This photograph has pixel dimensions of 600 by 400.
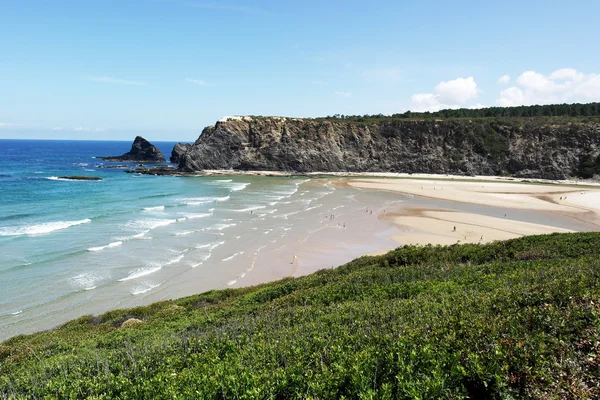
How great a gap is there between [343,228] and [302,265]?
1305cm

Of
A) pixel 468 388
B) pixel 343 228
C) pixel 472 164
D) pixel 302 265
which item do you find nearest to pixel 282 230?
pixel 343 228

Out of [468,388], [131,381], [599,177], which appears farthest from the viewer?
[599,177]

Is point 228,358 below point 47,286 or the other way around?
the other way around

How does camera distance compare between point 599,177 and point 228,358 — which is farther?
point 599,177

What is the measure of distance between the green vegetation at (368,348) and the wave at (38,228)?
78.5 ft

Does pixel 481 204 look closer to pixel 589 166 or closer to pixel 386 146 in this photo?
pixel 589 166

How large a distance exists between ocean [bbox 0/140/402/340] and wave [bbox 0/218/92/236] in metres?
0.09

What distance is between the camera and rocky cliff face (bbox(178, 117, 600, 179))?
92.9 m

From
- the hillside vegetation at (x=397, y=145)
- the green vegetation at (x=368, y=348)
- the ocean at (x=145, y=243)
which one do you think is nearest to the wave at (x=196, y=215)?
the ocean at (x=145, y=243)

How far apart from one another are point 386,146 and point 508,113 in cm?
4762

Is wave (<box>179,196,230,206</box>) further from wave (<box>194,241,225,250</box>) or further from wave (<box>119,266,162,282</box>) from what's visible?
wave (<box>119,266,162,282</box>)

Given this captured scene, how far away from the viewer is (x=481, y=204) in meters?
56.9

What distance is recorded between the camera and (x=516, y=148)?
9425 centimetres

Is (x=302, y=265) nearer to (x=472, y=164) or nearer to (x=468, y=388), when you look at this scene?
(x=468, y=388)
